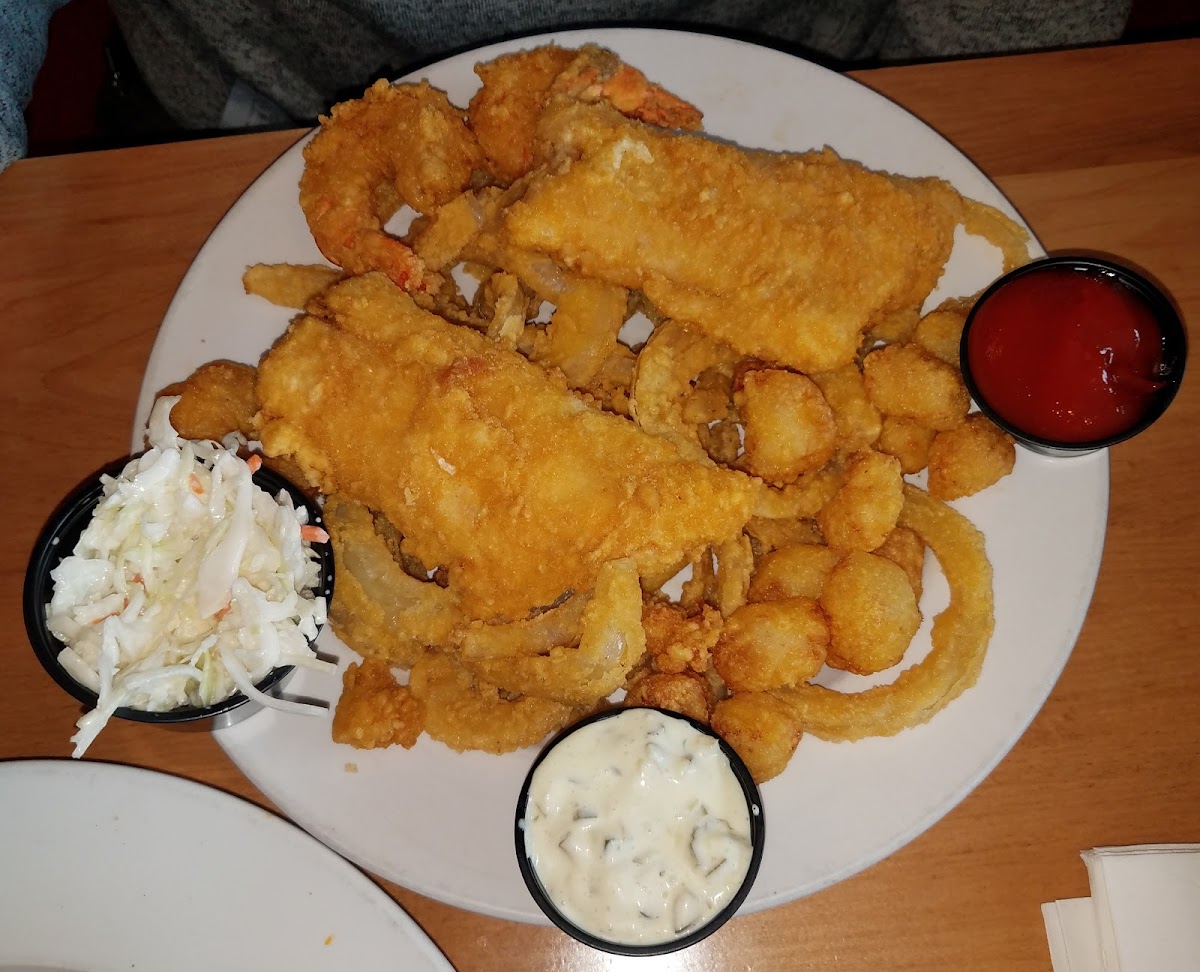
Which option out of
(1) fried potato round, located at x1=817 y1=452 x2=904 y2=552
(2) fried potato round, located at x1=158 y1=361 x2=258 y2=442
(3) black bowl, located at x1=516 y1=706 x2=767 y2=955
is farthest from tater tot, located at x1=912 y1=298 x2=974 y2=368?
(2) fried potato round, located at x1=158 y1=361 x2=258 y2=442

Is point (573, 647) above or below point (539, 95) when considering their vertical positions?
below

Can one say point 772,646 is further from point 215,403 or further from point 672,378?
point 215,403

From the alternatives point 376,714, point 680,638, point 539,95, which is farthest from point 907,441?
point 376,714

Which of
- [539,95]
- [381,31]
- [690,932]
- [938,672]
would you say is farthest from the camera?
[381,31]

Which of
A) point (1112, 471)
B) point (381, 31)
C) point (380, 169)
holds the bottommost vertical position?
point (1112, 471)

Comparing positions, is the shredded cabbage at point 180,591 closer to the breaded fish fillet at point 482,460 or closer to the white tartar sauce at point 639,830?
the breaded fish fillet at point 482,460

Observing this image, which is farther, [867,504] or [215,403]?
[215,403]
